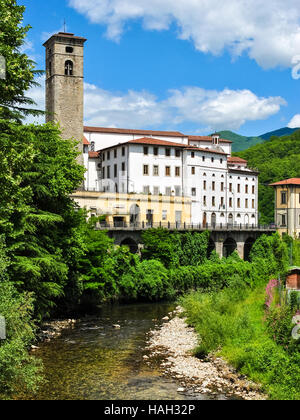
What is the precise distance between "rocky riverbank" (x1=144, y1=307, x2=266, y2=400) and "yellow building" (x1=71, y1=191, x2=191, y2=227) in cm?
2411

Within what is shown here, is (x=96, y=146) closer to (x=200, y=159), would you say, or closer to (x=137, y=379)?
(x=200, y=159)

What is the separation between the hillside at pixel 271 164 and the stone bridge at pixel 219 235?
23.0m

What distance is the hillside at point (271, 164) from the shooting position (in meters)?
95.1

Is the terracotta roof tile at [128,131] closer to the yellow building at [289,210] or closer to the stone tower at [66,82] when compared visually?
the stone tower at [66,82]

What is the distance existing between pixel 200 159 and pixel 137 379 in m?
54.8

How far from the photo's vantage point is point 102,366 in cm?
2245

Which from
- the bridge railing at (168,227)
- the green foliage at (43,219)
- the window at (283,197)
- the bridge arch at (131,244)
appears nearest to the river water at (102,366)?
the green foliage at (43,219)

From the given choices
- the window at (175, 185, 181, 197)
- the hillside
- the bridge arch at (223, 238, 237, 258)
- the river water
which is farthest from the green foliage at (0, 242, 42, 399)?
the hillside

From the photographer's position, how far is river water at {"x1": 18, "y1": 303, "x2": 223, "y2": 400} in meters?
18.7

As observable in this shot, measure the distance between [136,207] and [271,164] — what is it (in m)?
49.1

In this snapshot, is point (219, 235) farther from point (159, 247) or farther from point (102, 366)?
point (102, 366)

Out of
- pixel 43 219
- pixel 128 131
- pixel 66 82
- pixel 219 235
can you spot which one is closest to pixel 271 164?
pixel 128 131

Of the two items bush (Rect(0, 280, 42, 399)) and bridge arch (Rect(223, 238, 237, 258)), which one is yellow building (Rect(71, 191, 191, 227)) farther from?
bush (Rect(0, 280, 42, 399))
